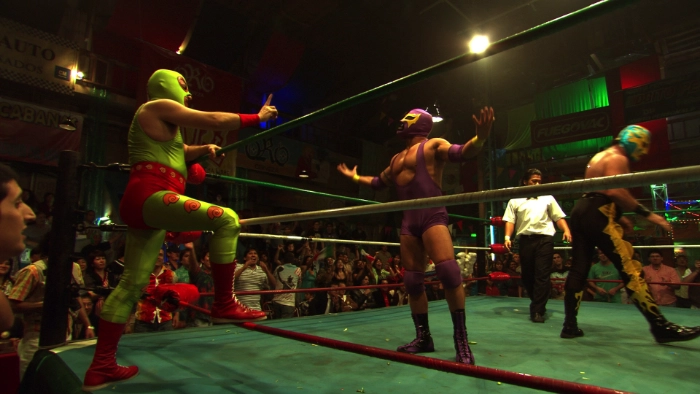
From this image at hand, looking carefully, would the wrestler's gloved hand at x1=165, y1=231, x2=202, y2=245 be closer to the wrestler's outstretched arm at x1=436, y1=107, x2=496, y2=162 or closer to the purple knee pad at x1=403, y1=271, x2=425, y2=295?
the purple knee pad at x1=403, y1=271, x2=425, y2=295

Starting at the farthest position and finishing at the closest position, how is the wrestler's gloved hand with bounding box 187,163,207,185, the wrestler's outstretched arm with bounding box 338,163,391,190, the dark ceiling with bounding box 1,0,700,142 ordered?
1. the dark ceiling with bounding box 1,0,700,142
2. the wrestler's outstretched arm with bounding box 338,163,391,190
3. the wrestler's gloved hand with bounding box 187,163,207,185

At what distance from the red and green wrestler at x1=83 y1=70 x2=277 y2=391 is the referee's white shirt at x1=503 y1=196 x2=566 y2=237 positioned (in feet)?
8.43

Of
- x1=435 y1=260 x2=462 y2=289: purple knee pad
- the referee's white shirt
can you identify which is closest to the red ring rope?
x1=435 y1=260 x2=462 y2=289: purple knee pad

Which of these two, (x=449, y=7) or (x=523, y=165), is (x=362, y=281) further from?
(x=523, y=165)

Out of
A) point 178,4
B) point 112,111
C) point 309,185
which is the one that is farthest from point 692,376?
point 309,185

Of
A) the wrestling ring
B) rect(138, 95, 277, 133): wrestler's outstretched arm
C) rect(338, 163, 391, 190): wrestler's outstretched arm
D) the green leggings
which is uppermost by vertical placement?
rect(138, 95, 277, 133): wrestler's outstretched arm

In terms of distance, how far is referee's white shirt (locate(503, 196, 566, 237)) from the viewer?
3293mm

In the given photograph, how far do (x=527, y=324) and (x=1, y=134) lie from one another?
804cm

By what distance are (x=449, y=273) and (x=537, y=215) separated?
1.83 m

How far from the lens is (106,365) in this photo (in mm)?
1421

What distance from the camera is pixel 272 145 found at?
34.6ft

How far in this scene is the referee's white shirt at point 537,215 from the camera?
329 cm

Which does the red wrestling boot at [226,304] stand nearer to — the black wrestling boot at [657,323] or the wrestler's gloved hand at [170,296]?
the wrestler's gloved hand at [170,296]

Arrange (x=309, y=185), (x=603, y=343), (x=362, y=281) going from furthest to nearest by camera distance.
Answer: (x=309, y=185) → (x=362, y=281) → (x=603, y=343)
